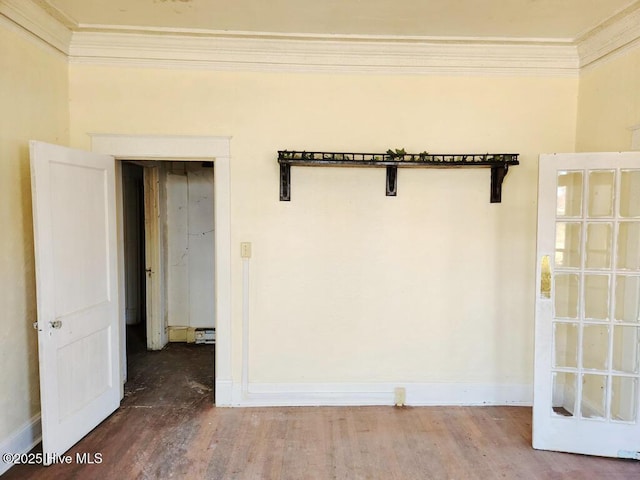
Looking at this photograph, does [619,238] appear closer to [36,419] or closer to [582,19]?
[582,19]

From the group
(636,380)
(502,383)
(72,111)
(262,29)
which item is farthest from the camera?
(502,383)

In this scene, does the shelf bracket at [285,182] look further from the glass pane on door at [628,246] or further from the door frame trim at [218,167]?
the glass pane on door at [628,246]

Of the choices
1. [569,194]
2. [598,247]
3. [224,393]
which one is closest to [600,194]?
[569,194]

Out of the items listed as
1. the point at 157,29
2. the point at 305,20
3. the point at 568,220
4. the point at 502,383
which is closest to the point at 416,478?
the point at 502,383

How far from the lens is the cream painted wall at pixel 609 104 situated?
237 cm

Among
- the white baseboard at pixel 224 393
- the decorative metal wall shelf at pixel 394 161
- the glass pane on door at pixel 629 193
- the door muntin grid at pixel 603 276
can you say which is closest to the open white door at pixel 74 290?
the white baseboard at pixel 224 393

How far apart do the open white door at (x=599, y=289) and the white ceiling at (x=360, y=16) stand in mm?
879

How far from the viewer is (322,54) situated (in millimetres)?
2734

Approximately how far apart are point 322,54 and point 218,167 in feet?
3.59

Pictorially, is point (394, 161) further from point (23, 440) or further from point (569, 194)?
point (23, 440)

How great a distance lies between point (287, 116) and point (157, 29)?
3.32 feet

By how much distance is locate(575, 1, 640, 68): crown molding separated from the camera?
A: 2307mm

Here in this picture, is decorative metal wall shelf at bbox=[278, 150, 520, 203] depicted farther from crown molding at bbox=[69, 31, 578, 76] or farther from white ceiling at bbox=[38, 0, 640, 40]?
white ceiling at bbox=[38, 0, 640, 40]

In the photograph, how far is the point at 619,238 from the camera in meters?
2.39
